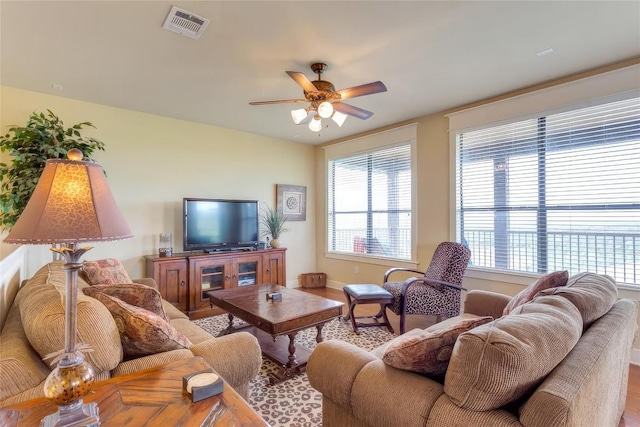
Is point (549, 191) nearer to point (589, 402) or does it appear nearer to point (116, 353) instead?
point (589, 402)

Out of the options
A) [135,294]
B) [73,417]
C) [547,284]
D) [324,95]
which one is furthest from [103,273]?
[547,284]

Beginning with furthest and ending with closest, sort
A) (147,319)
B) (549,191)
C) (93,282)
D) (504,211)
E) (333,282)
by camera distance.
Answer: (333,282), (504,211), (549,191), (93,282), (147,319)

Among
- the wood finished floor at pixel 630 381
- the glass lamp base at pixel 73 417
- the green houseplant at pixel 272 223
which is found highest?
the green houseplant at pixel 272 223

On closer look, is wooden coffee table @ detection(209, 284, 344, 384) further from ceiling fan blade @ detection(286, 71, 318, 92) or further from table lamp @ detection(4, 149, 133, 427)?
ceiling fan blade @ detection(286, 71, 318, 92)

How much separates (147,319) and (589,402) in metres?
1.78

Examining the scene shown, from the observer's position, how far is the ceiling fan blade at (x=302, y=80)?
2390mm

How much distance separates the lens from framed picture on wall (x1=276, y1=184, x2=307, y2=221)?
549 cm

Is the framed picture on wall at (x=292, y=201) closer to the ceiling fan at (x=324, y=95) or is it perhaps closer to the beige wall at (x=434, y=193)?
the beige wall at (x=434, y=193)

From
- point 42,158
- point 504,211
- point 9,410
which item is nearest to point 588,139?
point 504,211

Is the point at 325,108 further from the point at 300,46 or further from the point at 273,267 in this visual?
the point at 273,267

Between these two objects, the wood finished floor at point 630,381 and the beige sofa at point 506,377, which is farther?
the wood finished floor at point 630,381

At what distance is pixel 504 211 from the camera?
3623mm

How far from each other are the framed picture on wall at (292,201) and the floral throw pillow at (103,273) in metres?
3.05

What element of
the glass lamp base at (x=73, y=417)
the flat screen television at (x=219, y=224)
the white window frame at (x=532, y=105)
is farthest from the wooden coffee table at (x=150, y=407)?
the white window frame at (x=532, y=105)
